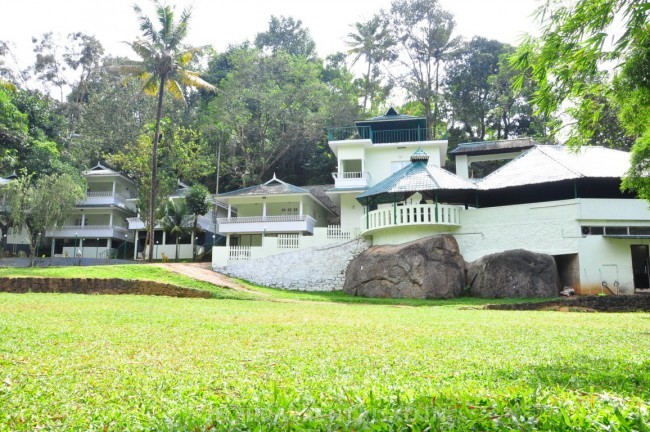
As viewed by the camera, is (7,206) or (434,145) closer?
(434,145)

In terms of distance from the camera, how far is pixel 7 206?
35.0 m

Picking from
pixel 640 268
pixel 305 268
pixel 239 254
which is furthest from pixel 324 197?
pixel 640 268

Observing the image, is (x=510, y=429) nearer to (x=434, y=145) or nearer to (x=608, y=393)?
(x=608, y=393)

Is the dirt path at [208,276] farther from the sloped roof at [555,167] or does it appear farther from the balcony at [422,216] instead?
the sloped roof at [555,167]

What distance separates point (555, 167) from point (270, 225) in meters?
16.6

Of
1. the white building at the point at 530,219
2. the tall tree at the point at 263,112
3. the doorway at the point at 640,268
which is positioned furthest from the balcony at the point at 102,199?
the doorway at the point at 640,268

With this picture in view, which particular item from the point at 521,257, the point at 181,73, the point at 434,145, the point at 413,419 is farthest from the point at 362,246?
the point at 413,419

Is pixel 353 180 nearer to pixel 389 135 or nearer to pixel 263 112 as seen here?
pixel 389 135

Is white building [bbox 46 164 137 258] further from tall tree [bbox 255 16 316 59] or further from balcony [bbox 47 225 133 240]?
tall tree [bbox 255 16 316 59]

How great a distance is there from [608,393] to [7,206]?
39775 mm

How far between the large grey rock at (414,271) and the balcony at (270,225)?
33.2 ft

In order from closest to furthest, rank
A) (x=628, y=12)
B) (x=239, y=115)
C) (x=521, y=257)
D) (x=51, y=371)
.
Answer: (x=51, y=371)
(x=628, y=12)
(x=521, y=257)
(x=239, y=115)

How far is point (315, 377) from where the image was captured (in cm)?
475

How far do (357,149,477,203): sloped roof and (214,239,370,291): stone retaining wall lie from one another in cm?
275
